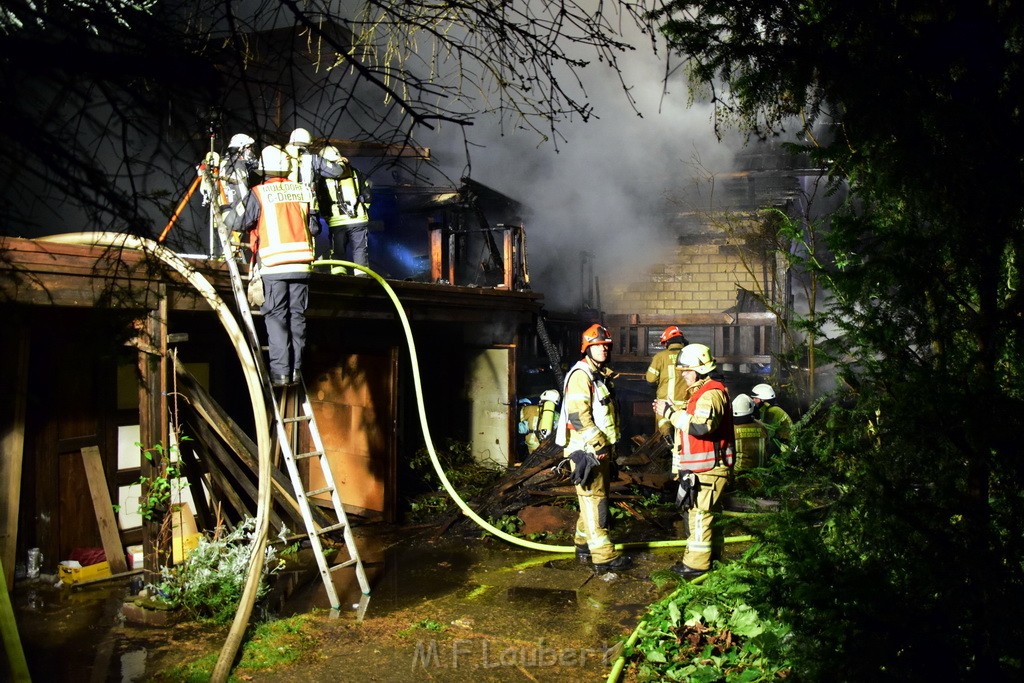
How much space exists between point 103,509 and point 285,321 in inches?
105

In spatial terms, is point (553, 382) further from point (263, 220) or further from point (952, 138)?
point (952, 138)

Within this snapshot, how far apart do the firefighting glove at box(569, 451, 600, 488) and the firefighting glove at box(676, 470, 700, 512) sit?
80cm

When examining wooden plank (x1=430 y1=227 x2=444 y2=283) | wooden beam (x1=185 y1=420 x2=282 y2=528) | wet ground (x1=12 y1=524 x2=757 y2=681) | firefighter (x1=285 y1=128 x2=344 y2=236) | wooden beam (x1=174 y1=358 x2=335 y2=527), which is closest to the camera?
wet ground (x1=12 y1=524 x2=757 y2=681)

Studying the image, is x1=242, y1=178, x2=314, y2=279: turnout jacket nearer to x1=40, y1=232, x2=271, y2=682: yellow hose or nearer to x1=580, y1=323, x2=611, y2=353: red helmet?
x1=40, y1=232, x2=271, y2=682: yellow hose

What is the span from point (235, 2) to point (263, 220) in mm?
3072

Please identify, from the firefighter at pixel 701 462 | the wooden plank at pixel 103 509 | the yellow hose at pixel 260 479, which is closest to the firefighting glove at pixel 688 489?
the firefighter at pixel 701 462

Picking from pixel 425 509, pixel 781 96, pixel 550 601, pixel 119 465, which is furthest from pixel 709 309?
pixel 781 96

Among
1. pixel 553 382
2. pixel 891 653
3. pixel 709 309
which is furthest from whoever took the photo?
pixel 709 309

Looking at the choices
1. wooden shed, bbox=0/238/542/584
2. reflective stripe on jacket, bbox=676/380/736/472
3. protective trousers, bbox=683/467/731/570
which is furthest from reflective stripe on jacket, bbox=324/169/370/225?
protective trousers, bbox=683/467/731/570

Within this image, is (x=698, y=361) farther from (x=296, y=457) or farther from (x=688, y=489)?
(x=296, y=457)

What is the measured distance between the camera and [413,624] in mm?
5641

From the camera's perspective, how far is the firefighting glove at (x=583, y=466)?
660cm

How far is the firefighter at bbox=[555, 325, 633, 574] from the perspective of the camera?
6.67 meters

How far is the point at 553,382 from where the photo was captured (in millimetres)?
13219
